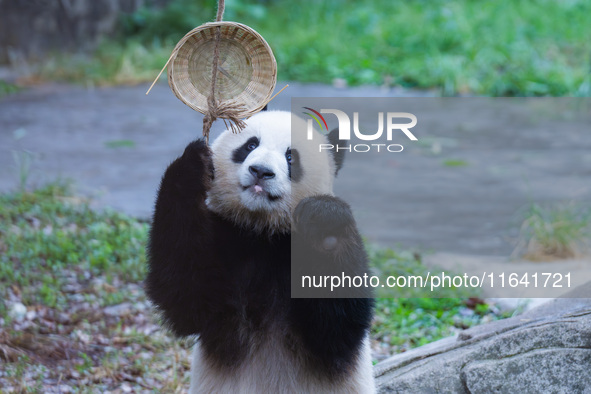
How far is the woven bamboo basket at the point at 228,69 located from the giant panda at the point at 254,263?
12 centimetres

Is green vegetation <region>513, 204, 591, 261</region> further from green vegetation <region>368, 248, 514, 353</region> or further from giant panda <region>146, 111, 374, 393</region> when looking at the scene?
giant panda <region>146, 111, 374, 393</region>

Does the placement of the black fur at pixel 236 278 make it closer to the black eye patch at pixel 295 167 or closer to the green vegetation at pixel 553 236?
the black eye patch at pixel 295 167

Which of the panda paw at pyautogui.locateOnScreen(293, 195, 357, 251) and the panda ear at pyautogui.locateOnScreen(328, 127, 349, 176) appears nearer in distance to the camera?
the panda paw at pyautogui.locateOnScreen(293, 195, 357, 251)

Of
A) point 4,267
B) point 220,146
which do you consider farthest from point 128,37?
point 220,146

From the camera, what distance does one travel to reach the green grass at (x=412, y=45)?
32.9ft

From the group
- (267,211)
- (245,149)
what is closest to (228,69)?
(245,149)

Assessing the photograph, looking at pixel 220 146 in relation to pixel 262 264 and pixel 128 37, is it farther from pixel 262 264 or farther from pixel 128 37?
pixel 128 37

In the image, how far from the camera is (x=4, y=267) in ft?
15.1

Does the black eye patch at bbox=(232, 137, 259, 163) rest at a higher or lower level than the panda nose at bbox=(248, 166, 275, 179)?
higher

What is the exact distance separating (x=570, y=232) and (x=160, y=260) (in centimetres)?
394

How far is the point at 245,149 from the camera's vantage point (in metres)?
2.65

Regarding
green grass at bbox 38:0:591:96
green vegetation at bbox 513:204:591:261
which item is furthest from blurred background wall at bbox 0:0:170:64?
green vegetation at bbox 513:204:591:261

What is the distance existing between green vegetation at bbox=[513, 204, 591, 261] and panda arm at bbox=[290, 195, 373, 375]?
3.26 meters

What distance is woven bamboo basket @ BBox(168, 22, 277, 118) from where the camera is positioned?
2.63 metres
